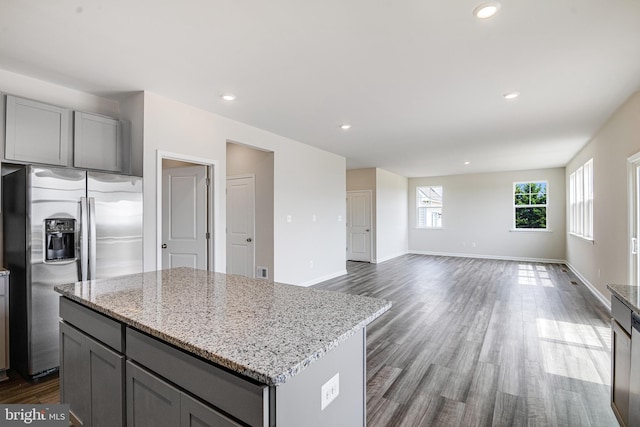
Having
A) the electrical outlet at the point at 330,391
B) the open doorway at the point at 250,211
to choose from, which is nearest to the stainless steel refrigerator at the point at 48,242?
the open doorway at the point at 250,211

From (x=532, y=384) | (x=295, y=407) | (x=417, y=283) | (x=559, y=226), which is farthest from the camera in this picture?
(x=559, y=226)

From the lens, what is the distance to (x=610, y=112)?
3.99m

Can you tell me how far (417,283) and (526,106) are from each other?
3.58 meters

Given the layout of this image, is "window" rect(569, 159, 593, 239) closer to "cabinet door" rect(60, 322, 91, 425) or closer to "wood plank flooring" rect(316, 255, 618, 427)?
"wood plank flooring" rect(316, 255, 618, 427)

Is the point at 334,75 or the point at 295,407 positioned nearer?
the point at 295,407

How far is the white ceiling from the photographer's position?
2.03 metres

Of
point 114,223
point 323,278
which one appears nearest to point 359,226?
point 323,278

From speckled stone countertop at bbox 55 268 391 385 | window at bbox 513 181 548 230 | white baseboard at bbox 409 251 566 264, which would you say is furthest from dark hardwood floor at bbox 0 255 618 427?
window at bbox 513 181 548 230

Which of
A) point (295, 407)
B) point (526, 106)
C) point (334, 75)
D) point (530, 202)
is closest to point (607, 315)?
point (526, 106)

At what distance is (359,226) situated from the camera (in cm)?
886

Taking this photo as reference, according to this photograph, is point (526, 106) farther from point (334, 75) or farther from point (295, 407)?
point (295, 407)

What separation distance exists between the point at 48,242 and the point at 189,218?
1.59 m

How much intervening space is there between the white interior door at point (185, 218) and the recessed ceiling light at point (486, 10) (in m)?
3.26

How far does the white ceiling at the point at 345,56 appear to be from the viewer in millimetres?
2025
